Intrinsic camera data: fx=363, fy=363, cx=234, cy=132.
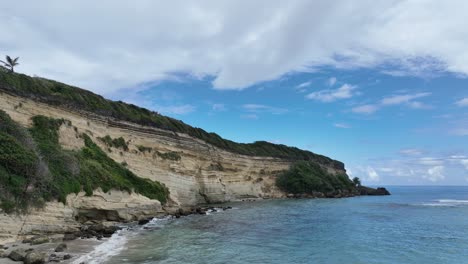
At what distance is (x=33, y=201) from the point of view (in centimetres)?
2030

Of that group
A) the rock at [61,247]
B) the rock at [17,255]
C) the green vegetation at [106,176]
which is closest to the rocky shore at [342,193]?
the green vegetation at [106,176]

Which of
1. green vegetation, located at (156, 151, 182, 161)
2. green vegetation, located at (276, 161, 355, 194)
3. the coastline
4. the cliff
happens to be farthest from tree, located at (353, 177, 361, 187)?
the coastline

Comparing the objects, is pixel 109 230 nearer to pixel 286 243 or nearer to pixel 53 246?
pixel 53 246

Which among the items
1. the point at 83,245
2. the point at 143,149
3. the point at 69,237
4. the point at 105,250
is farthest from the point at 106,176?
the point at 143,149

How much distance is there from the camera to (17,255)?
15.3 metres

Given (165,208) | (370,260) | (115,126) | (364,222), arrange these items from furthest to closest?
(115,126)
(165,208)
(364,222)
(370,260)

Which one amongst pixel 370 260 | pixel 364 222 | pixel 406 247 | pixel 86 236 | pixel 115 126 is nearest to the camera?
pixel 370 260

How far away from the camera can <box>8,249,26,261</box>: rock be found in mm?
15233

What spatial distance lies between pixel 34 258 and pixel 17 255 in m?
0.98

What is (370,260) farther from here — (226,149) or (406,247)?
(226,149)

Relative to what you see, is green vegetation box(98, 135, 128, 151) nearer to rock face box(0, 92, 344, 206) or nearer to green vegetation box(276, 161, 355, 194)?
rock face box(0, 92, 344, 206)

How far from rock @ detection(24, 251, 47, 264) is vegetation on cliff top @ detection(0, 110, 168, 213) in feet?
15.1

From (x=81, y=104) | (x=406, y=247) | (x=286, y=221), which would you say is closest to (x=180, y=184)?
(x=81, y=104)

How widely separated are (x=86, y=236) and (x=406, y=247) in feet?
62.1
